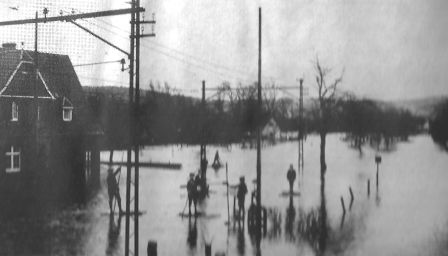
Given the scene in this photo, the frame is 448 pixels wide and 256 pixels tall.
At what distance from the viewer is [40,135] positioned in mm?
7348

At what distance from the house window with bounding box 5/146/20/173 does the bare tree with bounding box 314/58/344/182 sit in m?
4.97

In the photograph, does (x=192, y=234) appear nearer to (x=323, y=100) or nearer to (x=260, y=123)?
(x=260, y=123)

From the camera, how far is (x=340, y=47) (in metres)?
4.68

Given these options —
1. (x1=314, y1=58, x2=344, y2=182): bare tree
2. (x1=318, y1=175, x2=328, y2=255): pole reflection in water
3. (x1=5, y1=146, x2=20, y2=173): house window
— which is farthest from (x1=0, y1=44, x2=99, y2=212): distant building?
(x1=314, y1=58, x2=344, y2=182): bare tree

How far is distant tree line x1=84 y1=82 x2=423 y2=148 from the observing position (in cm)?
483

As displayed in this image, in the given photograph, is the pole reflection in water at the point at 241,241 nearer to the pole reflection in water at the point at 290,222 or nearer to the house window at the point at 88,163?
the pole reflection in water at the point at 290,222

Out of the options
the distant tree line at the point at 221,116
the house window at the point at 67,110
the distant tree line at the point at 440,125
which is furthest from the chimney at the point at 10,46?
the distant tree line at the point at 440,125

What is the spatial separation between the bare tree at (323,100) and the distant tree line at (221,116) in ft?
0.16

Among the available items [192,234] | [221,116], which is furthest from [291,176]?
[192,234]

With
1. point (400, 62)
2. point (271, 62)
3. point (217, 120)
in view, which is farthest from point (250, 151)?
point (400, 62)

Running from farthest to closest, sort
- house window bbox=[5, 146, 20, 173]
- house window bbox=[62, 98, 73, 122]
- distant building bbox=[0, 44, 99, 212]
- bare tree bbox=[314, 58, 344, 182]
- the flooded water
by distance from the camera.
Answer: house window bbox=[5, 146, 20, 173]
distant building bbox=[0, 44, 99, 212]
house window bbox=[62, 98, 73, 122]
bare tree bbox=[314, 58, 344, 182]
the flooded water

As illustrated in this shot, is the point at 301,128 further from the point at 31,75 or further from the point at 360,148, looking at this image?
the point at 31,75

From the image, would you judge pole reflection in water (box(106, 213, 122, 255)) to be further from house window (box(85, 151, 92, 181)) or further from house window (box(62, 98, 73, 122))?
house window (box(62, 98, 73, 122))

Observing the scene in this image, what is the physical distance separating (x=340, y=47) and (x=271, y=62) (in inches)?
28.7
